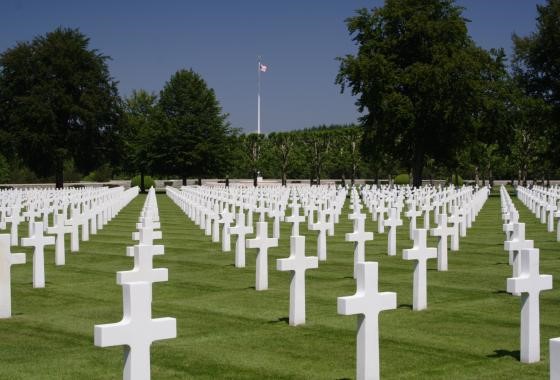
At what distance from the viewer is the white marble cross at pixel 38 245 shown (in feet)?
37.9

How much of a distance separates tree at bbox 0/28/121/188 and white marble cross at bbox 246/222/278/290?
51.8 metres

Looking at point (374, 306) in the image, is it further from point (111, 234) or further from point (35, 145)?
point (35, 145)

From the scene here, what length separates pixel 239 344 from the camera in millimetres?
7855

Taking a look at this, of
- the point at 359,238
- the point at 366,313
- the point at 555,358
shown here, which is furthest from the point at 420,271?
the point at 555,358

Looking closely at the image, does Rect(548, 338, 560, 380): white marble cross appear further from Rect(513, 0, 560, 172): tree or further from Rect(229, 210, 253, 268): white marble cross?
Rect(513, 0, 560, 172): tree

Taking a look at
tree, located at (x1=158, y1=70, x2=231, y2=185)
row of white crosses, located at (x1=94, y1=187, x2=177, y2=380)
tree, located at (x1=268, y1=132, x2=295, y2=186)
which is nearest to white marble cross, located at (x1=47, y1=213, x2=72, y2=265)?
row of white crosses, located at (x1=94, y1=187, x2=177, y2=380)

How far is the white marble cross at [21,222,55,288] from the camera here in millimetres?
11562

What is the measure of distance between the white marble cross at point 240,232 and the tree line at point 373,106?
35.7 meters

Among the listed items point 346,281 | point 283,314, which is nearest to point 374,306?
point 283,314

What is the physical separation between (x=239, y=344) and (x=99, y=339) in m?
2.91

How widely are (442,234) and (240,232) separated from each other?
9.72 ft

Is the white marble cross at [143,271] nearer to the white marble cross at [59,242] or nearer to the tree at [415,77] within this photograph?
the white marble cross at [59,242]

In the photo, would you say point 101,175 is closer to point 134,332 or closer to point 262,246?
point 262,246

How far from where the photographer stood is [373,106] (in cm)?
5069
